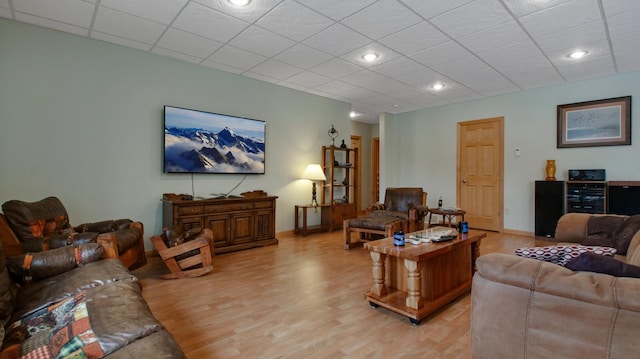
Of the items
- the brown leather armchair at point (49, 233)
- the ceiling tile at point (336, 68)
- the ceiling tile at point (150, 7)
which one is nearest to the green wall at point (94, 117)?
the brown leather armchair at point (49, 233)

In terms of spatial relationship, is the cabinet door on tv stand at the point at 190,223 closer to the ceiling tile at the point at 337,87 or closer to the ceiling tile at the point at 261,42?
the ceiling tile at the point at 261,42

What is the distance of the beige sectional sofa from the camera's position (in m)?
1.05

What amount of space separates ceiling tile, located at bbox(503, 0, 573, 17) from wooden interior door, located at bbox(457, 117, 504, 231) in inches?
127

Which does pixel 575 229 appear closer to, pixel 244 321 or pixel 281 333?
pixel 281 333

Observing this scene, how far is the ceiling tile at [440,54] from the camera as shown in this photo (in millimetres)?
3549

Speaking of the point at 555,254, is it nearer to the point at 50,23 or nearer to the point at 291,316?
the point at 291,316

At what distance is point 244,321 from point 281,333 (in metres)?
0.34

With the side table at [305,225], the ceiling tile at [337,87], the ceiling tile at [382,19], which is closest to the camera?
the ceiling tile at [382,19]

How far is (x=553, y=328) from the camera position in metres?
1.18

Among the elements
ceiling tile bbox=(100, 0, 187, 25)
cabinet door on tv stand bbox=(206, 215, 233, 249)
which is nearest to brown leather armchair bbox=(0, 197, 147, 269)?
cabinet door on tv stand bbox=(206, 215, 233, 249)

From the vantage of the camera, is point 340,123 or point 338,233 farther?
point 340,123

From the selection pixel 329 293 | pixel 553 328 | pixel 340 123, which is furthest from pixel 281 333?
pixel 340 123

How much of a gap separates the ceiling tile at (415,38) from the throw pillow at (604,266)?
255cm

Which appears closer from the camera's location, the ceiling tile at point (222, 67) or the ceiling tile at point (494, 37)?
the ceiling tile at point (494, 37)
